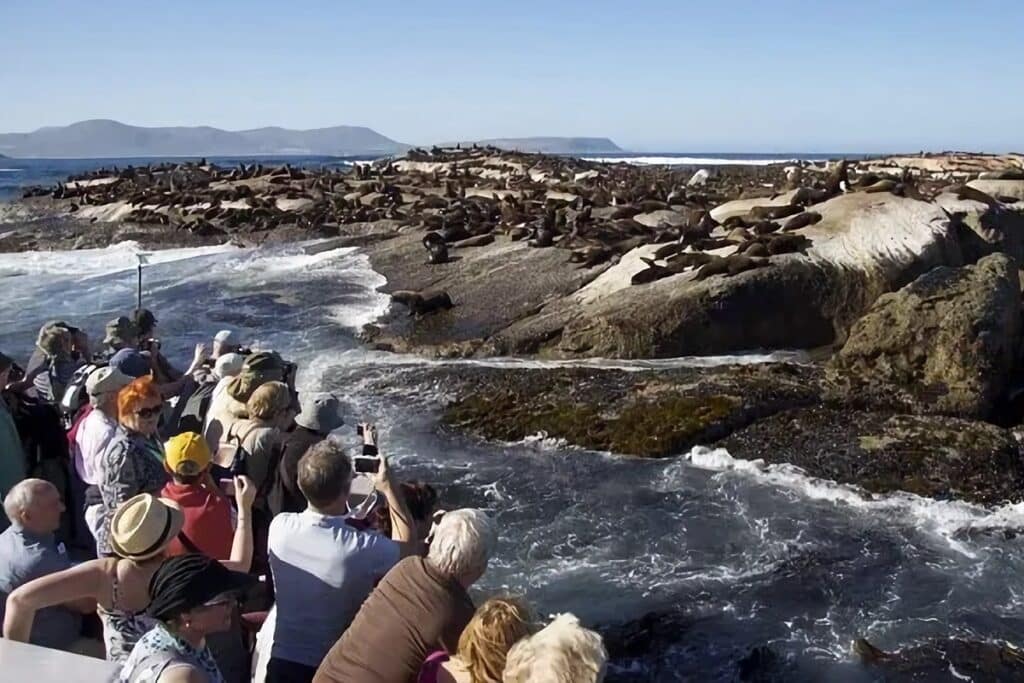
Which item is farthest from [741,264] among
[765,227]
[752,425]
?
[752,425]

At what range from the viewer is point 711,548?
841cm

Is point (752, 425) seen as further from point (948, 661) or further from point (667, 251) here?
A: point (667, 251)

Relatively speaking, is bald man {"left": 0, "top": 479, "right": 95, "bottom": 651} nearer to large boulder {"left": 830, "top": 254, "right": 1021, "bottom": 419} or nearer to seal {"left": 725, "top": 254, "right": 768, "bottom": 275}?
large boulder {"left": 830, "top": 254, "right": 1021, "bottom": 419}

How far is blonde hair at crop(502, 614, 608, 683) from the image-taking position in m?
2.89

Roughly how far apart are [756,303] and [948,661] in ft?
28.5

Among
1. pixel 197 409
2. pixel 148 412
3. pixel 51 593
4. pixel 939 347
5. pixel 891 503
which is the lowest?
pixel 891 503

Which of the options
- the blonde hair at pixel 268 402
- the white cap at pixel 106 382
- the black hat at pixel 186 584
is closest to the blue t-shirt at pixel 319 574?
the black hat at pixel 186 584

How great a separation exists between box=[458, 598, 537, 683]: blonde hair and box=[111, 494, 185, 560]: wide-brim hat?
1.24 metres

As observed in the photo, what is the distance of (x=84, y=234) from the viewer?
33.6m

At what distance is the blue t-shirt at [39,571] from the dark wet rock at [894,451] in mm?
7765

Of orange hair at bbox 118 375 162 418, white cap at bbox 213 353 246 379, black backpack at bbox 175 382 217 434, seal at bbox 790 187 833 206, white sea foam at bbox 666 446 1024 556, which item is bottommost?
white sea foam at bbox 666 446 1024 556

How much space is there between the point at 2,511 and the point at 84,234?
31575 millimetres

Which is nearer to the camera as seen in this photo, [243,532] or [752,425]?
[243,532]

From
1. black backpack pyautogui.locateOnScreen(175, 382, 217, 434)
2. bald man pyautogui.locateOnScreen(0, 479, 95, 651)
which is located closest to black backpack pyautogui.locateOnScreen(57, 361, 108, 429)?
black backpack pyautogui.locateOnScreen(175, 382, 217, 434)
